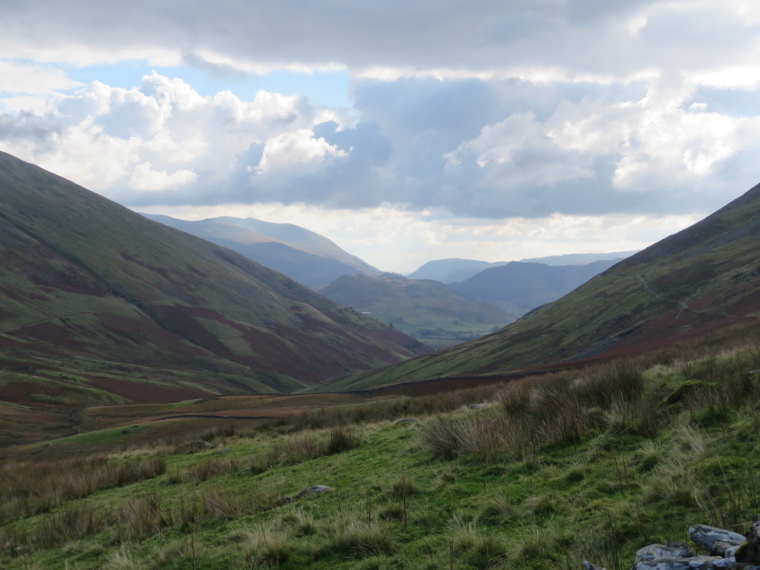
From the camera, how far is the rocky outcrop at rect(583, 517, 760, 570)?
3863 mm

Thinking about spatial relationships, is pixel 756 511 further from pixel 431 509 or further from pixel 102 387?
pixel 102 387

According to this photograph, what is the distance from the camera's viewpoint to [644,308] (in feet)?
270

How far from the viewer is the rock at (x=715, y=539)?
14.1 ft

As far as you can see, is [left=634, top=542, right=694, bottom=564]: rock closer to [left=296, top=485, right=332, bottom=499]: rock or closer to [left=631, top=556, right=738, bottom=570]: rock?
[left=631, top=556, right=738, bottom=570]: rock

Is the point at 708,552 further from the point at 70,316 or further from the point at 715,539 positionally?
the point at 70,316

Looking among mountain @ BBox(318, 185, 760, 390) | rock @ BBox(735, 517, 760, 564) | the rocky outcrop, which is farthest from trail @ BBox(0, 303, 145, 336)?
rock @ BBox(735, 517, 760, 564)

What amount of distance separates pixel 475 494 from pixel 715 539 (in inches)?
168

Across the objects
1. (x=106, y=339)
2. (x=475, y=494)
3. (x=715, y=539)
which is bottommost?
(x=106, y=339)

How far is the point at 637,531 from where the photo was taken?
18.5 ft

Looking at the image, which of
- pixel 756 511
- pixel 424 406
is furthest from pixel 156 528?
pixel 424 406

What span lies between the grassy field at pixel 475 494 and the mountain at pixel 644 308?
45.7 m

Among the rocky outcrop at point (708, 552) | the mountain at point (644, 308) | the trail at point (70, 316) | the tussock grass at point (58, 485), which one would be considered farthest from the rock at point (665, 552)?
the trail at point (70, 316)

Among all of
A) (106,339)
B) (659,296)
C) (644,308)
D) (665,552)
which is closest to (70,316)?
(106,339)

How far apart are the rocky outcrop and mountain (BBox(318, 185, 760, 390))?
2051 inches
